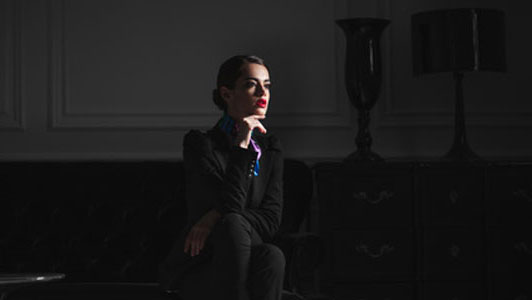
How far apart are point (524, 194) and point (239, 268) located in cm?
136

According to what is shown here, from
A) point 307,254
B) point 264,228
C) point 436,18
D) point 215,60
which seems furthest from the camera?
point 215,60

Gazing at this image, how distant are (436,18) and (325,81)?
2.03 feet

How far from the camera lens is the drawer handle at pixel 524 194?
3.00 meters

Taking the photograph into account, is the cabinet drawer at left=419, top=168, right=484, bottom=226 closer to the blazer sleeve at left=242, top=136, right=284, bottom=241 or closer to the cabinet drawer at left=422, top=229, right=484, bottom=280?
the cabinet drawer at left=422, top=229, right=484, bottom=280

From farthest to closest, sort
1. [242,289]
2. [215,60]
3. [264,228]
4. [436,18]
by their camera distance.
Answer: [215,60] → [436,18] → [264,228] → [242,289]

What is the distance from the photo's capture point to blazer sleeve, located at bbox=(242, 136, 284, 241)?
7.84ft

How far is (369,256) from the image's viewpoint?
2.95 metres

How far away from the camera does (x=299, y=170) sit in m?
3.14

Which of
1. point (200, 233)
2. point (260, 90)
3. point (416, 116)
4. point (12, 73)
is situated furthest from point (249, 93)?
point (12, 73)

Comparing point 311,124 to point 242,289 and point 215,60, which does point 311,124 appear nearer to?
point 215,60

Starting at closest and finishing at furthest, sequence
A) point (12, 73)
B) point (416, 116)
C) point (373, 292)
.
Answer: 1. point (373, 292)
2. point (12, 73)
3. point (416, 116)

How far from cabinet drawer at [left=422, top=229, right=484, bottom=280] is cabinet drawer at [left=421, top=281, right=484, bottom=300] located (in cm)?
2

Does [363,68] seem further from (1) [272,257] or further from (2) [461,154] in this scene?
(1) [272,257]

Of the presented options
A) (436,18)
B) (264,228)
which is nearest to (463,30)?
(436,18)
